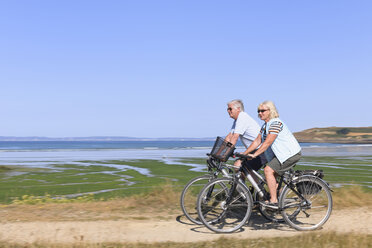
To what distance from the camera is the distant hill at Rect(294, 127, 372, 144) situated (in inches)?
6068

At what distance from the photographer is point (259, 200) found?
7438 mm

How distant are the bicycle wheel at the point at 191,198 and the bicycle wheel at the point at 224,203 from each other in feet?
0.62

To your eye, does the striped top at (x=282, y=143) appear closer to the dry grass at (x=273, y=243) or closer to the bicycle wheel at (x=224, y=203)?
the bicycle wheel at (x=224, y=203)

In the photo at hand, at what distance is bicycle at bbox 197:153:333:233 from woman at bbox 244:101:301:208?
177mm

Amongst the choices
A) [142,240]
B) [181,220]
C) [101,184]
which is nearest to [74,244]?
[142,240]

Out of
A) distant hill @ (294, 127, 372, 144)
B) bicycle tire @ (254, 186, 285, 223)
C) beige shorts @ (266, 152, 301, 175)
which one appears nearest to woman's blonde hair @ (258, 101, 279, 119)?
beige shorts @ (266, 152, 301, 175)

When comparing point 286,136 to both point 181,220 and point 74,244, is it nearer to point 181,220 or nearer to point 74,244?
point 181,220

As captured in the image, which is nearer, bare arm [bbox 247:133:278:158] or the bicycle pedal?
bare arm [bbox 247:133:278:158]

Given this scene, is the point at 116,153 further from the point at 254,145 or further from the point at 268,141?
the point at 268,141

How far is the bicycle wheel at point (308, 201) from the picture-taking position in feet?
23.5

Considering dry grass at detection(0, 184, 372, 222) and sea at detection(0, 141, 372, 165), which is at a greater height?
dry grass at detection(0, 184, 372, 222)

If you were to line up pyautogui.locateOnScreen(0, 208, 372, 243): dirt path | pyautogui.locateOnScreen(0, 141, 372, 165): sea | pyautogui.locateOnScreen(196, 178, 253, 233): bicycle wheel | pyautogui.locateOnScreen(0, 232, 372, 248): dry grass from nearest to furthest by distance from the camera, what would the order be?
1. pyautogui.locateOnScreen(0, 232, 372, 248): dry grass
2. pyautogui.locateOnScreen(0, 208, 372, 243): dirt path
3. pyautogui.locateOnScreen(196, 178, 253, 233): bicycle wheel
4. pyautogui.locateOnScreen(0, 141, 372, 165): sea

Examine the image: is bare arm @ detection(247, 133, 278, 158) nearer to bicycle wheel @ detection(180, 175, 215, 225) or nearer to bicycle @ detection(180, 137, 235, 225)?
bicycle @ detection(180, 137, 235, 225)

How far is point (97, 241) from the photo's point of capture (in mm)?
6359
